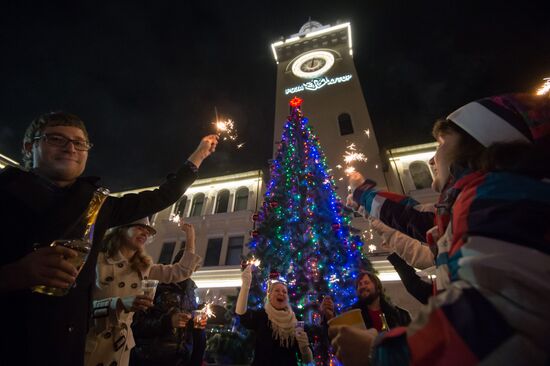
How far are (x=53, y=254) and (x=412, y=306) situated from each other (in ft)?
43.3

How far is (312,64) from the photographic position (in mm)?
22266

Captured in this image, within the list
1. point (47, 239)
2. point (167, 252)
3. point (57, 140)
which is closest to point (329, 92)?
point (167, 252)

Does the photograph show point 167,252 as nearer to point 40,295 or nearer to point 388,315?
point 388,315

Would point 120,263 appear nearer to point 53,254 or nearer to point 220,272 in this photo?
point 53,254

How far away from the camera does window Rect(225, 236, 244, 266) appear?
1588cm

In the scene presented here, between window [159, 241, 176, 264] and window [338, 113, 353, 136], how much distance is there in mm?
15055

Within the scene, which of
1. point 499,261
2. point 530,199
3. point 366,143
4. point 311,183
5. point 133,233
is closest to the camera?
point 499,261

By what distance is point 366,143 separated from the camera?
15914 mm

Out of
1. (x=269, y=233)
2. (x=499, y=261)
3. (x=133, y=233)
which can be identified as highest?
(x=269, y=233)

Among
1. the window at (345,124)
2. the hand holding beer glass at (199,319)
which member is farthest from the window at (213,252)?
the hand holding beer glass at (199,319)

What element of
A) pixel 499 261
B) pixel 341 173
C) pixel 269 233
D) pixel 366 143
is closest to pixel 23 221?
pixel 499 261

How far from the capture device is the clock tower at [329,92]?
626 inches

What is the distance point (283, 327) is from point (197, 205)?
56.3ft

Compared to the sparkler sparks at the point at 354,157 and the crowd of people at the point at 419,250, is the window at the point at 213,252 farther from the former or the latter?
the crowd of people at the point at 419,250
